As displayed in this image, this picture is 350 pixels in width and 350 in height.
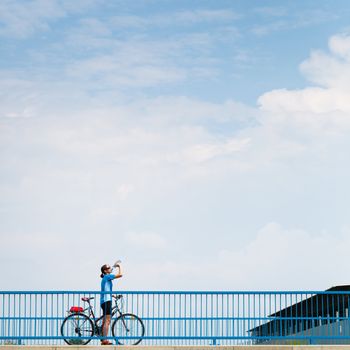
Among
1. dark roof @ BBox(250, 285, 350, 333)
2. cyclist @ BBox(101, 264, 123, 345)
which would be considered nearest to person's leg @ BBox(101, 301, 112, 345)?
cyclist @ BBox(101, 264, 123, 345)

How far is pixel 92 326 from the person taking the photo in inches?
934

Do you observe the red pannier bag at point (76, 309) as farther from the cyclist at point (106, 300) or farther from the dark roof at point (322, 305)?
the dark roof at point (322, 305)

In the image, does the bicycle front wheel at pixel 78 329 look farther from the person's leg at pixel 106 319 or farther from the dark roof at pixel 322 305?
the dark roof at pixel 322 305

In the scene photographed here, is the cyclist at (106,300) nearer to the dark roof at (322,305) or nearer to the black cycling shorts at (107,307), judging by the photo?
the black cycling shorts at (107,307)

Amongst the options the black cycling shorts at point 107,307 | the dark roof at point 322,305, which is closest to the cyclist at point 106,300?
the black cycling shorts at point 107,307

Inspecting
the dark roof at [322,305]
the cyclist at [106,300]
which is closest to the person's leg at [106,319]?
the cyclist at [106,300]

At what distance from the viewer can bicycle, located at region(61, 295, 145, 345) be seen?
23359 mm

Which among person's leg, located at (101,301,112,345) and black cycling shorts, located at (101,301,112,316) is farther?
black cycling shorts, located at (101,301,112,316)

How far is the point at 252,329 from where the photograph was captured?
2369cm

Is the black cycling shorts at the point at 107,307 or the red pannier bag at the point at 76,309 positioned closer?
the black cycling shorts at the point at 107,307

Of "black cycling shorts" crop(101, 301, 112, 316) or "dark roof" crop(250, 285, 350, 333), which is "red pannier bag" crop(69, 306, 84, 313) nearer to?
"black cycling shorts" crop(101, 301, 112, 316)

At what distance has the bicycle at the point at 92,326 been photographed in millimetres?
23359

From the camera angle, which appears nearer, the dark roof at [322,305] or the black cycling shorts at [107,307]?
the black cycling shorts at [107,307]

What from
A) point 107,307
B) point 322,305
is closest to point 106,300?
point 107,307
